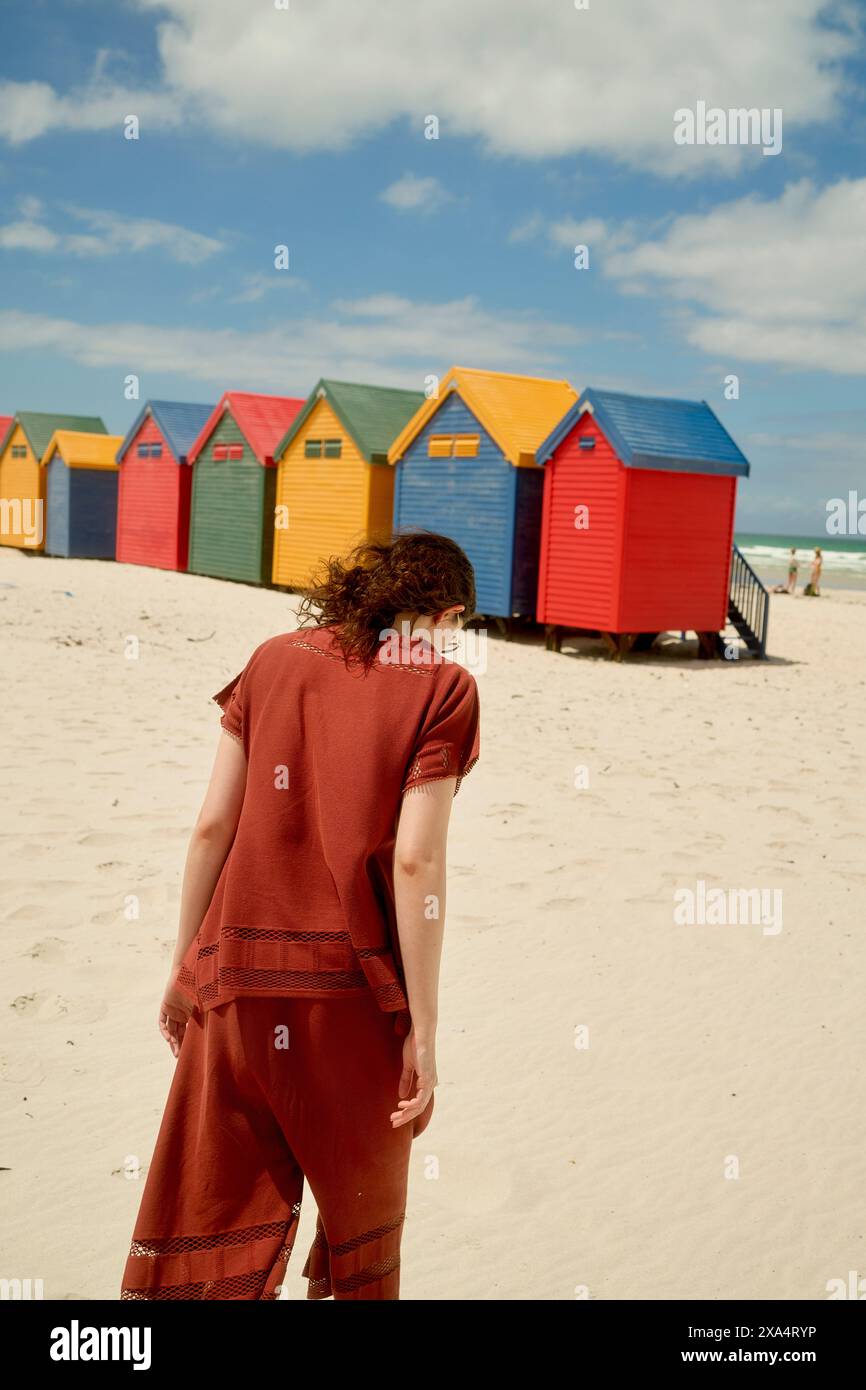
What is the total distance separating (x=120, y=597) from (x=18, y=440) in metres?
17.3

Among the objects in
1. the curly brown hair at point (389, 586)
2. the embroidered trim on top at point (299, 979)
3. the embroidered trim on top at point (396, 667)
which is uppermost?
the curly brown hair at point (389, 586)

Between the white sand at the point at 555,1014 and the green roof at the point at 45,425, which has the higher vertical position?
the green roof at the point at 45,425

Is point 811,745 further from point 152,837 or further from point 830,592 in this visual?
point 830,592

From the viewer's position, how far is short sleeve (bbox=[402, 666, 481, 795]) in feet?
7.36

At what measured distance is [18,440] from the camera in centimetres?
3491

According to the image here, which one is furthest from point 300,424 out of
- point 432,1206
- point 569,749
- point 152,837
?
point 432,1206

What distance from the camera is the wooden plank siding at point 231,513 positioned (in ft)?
78.1

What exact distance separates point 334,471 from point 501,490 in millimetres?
4889

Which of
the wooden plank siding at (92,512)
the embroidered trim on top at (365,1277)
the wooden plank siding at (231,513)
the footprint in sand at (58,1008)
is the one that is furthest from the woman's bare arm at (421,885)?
the wooden plank siding at (92,512)

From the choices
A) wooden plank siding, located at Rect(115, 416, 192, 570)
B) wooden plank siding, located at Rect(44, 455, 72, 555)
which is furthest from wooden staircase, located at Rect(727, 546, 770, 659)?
wooden plank siding, located at Rect(44, 455, 72, 555)

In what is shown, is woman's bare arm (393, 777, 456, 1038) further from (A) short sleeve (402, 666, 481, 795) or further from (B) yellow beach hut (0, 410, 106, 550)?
(B) yellow beach hut (0, 410, 106, 550)

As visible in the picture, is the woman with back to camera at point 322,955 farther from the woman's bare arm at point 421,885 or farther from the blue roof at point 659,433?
the blue roof at point 659,433

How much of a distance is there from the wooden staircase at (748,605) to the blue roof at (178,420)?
13.2 meters

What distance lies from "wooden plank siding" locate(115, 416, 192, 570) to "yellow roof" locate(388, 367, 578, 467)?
29.5 ft
